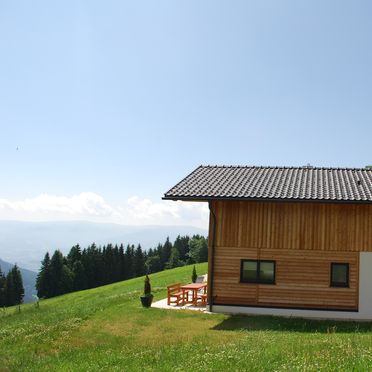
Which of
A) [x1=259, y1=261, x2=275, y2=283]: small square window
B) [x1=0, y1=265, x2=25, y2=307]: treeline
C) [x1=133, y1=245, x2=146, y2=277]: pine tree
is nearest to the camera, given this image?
[x1=259, y1=261, x2=275, y2=283]: small square window

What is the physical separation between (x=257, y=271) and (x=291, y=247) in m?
1.71

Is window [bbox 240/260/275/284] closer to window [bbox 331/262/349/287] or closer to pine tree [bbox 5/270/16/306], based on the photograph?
window [bbox 331/262/349/287]

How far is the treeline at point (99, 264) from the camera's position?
3784 inches

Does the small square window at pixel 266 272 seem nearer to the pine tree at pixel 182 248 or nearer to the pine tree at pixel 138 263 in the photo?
the pine tree at pixel 138 263

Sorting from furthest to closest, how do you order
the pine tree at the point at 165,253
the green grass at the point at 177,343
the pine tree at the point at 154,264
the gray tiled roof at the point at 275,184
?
the pine tree at the point at 165,253 → the pine tree at the point at 154,264 → the gray tiled roof at the point at 275,184 → the green grass at the point at 177,343

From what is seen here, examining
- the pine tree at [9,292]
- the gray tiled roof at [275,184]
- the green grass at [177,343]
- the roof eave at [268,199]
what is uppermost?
the gray tiled roof at [275,184]

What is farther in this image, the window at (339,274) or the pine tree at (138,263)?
the pine tree at (138,263)

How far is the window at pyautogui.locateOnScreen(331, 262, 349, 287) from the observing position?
739 inches

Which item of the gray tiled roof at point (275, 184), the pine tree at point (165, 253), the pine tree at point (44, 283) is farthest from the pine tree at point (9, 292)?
the gray tiled roof at point (275, 184)

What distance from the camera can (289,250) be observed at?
19.0 metres

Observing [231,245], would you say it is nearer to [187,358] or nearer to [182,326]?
[182,326]

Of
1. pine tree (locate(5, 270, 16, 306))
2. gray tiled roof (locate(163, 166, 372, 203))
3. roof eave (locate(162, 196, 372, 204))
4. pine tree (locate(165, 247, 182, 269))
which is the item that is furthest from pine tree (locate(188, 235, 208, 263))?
roof eave (locate(162, 196, 372, 204))

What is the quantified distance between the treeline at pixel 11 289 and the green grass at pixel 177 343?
8685cm

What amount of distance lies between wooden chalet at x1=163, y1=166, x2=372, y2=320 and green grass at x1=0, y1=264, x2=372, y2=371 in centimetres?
129
